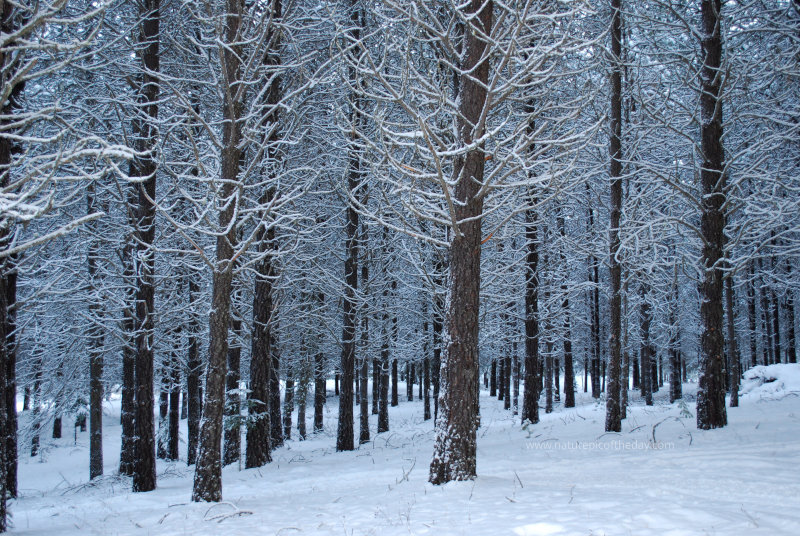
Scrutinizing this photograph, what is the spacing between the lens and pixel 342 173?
448 inches

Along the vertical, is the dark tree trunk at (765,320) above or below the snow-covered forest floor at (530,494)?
above

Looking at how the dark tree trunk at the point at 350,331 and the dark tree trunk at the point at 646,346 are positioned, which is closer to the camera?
the dark tree trunk at the point at 350,331

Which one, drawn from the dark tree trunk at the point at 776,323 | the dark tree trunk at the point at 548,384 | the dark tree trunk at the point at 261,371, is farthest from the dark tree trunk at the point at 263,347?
the dark tree trunk at the point at 776,323

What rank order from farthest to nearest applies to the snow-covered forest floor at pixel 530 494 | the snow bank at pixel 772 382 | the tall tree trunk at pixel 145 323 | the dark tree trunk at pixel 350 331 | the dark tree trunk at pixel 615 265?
the snow bank at pixel 772 382, the dark tree trunk at pixel 350 331, the dark tree trunk at pixel 615 265, the tall tree trunk at pixel 145 323, the snow-covered forest floor at pixel 530 494

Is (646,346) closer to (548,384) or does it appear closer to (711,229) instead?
(548,384)

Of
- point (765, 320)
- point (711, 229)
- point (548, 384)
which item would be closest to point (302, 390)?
point (548, 384)

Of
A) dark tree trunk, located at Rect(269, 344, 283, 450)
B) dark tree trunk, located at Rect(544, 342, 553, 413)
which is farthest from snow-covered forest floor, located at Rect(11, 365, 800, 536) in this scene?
dark tree trunk, located at Rect(544, 342, 553, 413)

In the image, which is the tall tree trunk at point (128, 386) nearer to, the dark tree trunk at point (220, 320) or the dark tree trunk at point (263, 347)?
the dark tree trunk at point (263, 347)

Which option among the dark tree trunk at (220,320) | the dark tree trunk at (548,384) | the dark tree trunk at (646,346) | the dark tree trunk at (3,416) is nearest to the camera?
the dark tree trunk at (3,416)

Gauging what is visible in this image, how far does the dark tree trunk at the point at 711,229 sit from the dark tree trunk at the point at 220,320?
25.1ft

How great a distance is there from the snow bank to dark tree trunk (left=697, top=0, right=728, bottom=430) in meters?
7.28

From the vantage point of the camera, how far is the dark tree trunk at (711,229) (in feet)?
26.6

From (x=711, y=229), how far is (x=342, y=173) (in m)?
7.65

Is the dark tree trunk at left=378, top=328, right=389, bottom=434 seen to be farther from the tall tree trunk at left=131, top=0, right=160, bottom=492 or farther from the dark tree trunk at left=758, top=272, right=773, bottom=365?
the dark tree trunk at left=758, top=272, right=773, bottom=365
